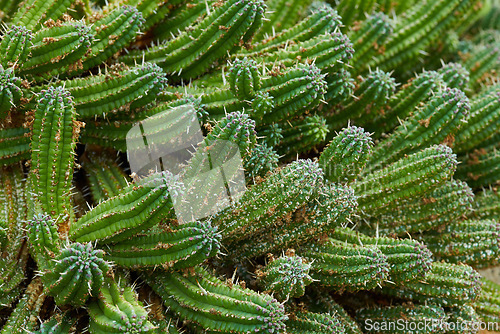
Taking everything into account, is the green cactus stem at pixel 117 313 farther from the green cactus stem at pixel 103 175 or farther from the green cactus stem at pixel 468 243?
the green cactus stem at pixel 468 243

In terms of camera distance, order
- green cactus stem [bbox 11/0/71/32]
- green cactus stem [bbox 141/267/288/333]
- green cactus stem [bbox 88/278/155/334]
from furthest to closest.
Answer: green cactus stem [bbox 11/0/71/32] → green cactus stem [bbox 141/267/288/333] → green cactus stem [bbox 88/278/155/334]

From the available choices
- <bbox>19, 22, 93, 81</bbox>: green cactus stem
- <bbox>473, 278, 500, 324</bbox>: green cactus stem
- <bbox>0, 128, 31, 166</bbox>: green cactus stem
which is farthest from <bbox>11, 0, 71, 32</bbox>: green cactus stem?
<bbox>473, 278, 500, 324</bbox>: green cactus stem

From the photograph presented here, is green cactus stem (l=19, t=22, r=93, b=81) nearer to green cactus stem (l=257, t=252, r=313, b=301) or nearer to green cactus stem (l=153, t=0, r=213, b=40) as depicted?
green cactus stem (l=153, t=0, r=213, b=40)

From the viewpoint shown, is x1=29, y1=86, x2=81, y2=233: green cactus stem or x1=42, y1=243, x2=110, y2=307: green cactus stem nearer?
x1=42, y1=243, x2=110, y2=307: green cactus stem

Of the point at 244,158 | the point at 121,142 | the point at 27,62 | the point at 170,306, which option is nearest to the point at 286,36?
the point at 244,158

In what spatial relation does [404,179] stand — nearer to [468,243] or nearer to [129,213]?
[468,243]

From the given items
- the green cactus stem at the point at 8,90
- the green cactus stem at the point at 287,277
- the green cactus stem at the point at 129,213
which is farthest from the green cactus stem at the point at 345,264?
the green cactus stem at the point at 8,90

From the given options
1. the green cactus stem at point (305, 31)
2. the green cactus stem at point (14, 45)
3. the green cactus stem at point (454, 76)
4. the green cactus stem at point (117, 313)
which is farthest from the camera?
the green cactus stem at point (454, 76)
